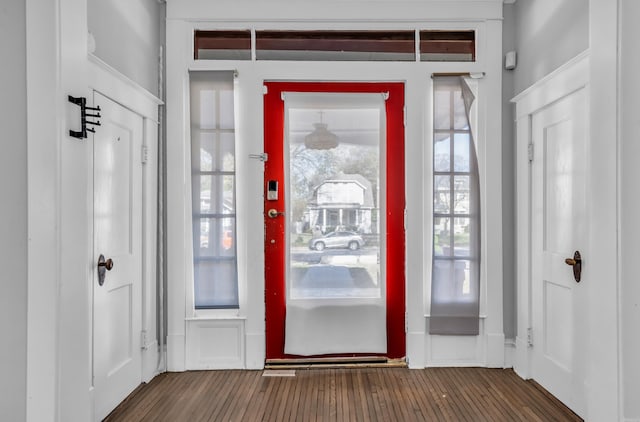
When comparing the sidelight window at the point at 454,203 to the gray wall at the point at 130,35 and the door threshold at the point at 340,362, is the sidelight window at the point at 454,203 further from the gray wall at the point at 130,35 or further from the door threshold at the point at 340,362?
the gray wall at the point at 130,35

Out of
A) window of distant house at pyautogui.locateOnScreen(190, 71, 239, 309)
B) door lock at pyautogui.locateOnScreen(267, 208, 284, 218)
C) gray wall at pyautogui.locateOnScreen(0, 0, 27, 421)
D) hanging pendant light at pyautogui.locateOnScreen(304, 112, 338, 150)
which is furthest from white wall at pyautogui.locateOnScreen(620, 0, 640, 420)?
gray wall at pyautogui.locateOnScreen(0, 0, 27, 421)

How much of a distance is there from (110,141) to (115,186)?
0.27m

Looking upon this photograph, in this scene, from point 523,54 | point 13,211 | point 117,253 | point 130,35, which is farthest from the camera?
point 523,54

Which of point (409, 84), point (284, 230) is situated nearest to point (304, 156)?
point (284, 230)

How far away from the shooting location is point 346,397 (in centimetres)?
247

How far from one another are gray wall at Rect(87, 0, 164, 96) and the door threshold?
2167 millimetres

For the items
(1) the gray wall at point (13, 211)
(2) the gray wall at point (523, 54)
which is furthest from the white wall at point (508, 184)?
(1) the gray wall at point (13, 211)

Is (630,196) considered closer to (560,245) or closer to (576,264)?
(576,264)

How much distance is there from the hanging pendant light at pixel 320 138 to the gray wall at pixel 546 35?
1.40m

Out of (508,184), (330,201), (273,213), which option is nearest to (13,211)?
(273,213)

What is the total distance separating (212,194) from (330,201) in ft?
2.85

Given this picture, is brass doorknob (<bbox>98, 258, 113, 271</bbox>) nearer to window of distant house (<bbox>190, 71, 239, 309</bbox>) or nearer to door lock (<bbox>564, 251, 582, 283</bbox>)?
window of distant house (<bbox>190, 71, 239, 309</bbox>)

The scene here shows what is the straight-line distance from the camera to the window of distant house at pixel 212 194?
9.55ft

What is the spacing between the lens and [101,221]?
2.22 meters
